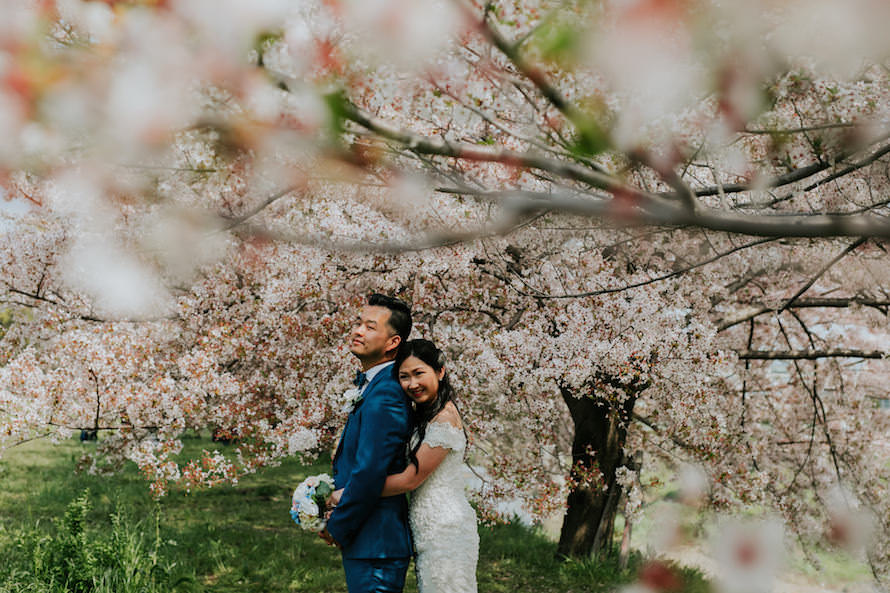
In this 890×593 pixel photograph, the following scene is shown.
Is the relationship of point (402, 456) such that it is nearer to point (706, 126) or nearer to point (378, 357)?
point (378, 357)

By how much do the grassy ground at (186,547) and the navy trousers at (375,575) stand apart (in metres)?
1.94

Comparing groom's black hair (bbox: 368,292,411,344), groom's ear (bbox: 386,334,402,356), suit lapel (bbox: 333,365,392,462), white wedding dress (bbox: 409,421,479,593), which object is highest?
groom's black hair (bbox: 368,292,411,344)

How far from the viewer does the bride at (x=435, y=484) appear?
2699 millimetres

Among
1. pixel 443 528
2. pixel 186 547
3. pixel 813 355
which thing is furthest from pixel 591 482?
pixel 443 528

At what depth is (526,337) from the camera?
212 inches

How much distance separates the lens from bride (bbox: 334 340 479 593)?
270 cm

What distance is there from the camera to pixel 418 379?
2732mm

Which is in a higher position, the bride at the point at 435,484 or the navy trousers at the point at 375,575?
the bride at the point at 435,484

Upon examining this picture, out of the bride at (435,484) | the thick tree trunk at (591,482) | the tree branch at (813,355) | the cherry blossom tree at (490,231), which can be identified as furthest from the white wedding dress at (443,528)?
the tree branch at (813,355)

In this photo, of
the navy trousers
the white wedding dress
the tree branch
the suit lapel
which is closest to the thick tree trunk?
the tree branch

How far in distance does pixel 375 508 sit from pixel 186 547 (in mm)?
4776

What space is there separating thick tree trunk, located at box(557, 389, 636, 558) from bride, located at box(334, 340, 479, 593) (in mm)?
4097

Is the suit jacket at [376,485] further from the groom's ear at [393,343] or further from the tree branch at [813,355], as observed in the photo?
the tree branch at [813,355]

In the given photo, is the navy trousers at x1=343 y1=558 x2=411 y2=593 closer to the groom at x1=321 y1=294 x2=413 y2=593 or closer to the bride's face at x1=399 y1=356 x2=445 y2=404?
the groom at x1=321 y1=294 x2=413 y2=593
